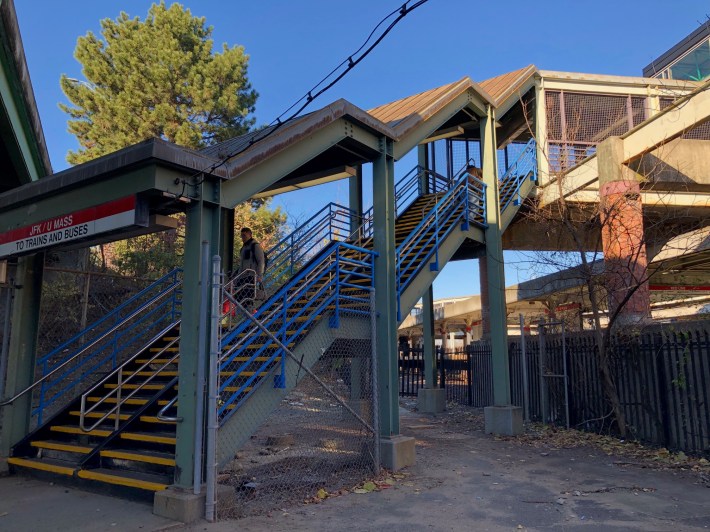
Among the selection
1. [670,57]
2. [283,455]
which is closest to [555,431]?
[283,455]

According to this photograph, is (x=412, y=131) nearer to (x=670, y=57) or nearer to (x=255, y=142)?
(x=255, y=142)

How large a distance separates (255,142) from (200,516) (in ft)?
13.4

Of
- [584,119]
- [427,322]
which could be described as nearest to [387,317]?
[427,322]

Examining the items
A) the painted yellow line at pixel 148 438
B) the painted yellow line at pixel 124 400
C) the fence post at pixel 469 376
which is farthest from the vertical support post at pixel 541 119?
the painted yellow line at pixel 148 438

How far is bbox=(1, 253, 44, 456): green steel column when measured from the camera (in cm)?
752

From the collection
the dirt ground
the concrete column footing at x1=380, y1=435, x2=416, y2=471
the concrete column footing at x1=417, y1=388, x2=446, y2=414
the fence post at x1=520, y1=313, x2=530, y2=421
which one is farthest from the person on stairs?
the concrete column footing at x1=417, y1=388, x2=446, y2=414

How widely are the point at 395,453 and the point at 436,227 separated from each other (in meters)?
4.35

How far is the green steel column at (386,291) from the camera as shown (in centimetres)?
817

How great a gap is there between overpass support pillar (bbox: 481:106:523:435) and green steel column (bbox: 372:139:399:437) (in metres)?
4.01

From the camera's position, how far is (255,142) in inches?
263

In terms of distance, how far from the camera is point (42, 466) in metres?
6.95

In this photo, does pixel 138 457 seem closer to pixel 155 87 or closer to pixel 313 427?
pixel 313 427

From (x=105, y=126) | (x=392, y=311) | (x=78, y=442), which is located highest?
(x=105, y=126)

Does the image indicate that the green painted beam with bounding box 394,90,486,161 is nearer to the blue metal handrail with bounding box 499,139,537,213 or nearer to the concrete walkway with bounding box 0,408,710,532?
the blue metal handrail with bounding box 499,139,537,213
